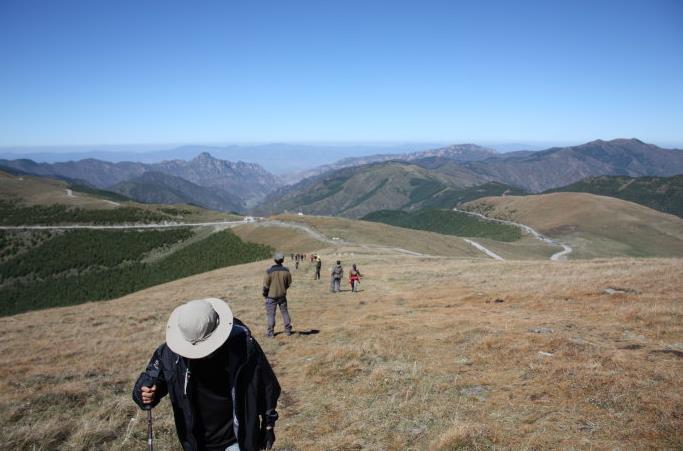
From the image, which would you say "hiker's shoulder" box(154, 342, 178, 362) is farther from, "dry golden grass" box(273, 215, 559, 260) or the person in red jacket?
"dry golden grass" box(273, 215, 559, 260)

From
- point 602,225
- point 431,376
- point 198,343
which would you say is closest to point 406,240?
point 431,376

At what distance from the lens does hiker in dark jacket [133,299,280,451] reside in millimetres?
4426

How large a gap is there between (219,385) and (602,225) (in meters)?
170

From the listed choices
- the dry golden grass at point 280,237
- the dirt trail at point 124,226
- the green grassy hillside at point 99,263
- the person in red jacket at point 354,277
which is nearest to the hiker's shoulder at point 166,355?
the person in red jacket at point 354,277

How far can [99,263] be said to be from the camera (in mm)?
87812

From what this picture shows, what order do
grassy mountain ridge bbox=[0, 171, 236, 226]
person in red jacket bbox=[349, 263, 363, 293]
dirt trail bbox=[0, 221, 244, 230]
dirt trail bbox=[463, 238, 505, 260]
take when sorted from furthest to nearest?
grassy mountain ridge bbox=[0, 171, 236, 226] < dirt trail bbox=[0, 221, 244, 230] < dirt trail bbox=[463, 238, 505, 260] < person in red jacket bbox=[349, 263, 363, 293]

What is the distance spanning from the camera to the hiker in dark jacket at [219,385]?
443 centimetres

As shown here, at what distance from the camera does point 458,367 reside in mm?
10586

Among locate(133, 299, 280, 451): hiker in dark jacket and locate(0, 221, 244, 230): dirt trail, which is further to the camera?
locate(0, 221, 244, 230): dirt trail

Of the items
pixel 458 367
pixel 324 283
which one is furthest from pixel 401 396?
pixel 324 283

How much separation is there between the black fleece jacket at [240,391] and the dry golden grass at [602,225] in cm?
11478

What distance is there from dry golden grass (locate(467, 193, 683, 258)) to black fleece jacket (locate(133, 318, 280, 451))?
114781mm

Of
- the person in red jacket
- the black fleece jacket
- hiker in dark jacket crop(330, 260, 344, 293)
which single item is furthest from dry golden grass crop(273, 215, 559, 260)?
the black fleece jacket

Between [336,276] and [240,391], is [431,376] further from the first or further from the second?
[336,276]
